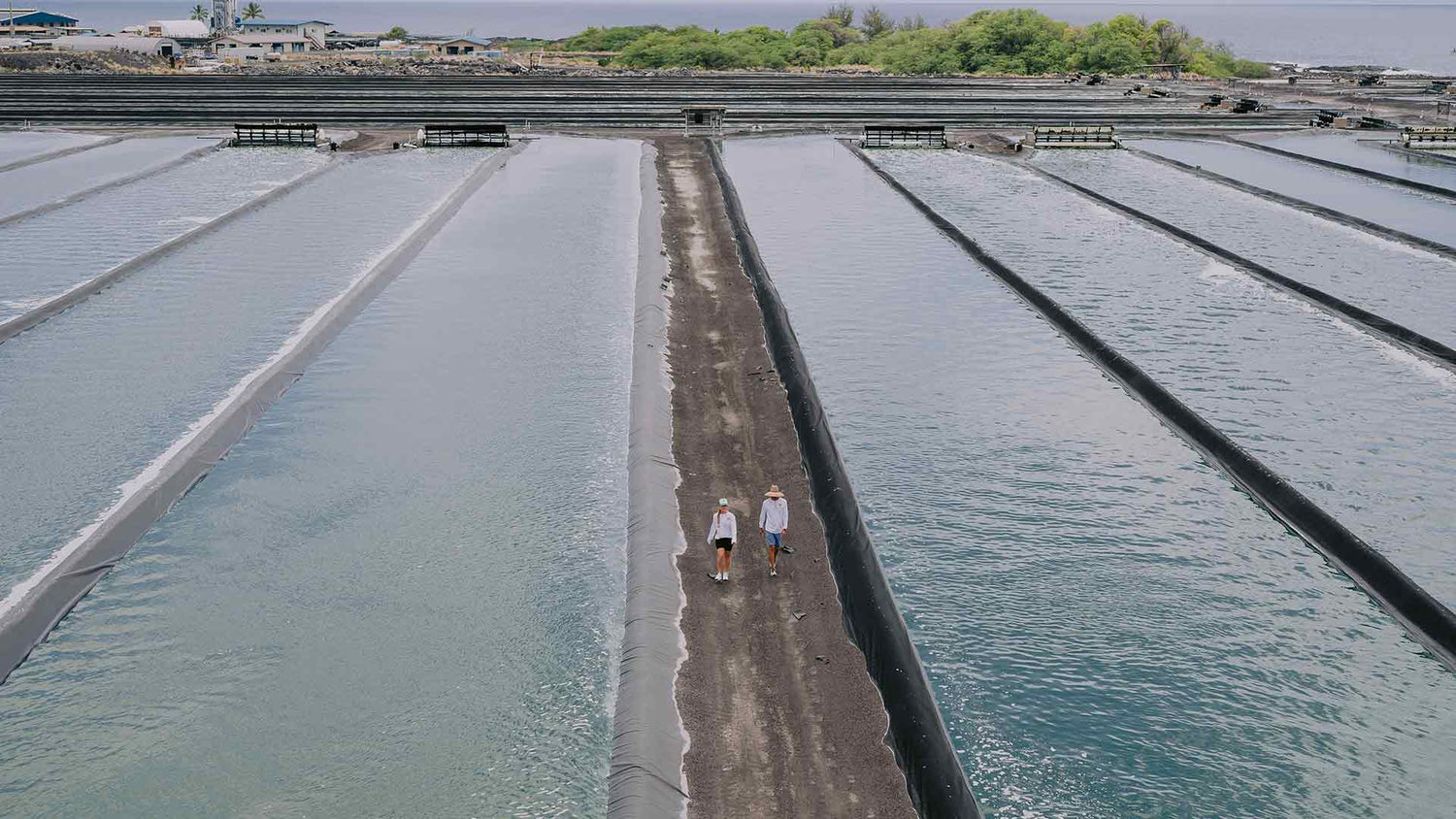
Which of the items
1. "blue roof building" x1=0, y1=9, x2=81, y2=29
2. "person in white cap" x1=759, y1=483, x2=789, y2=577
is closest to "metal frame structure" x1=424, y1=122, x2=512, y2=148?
"person in white cap" x1=759, y1=483, x2=789, y2=577

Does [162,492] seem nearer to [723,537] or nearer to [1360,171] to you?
[723,537]

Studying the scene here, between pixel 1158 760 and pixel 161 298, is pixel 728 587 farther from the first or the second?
pixel 161 298

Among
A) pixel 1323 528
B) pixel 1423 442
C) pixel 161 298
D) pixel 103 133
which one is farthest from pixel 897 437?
pixel 103 133

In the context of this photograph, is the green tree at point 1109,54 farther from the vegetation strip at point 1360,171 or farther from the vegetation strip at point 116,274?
the vegetation strip at point 116,274

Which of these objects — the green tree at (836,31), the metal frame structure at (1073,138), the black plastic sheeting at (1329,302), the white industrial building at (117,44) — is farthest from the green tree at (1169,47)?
the white industrial building at (117,44)

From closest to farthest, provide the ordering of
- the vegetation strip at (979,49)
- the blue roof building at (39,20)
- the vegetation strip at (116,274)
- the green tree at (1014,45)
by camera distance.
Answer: the vegetation strip at (116,274)
the vegetation strip at (979,49)
the green tree at (1014,45)
the blue roof building at (39,20)
